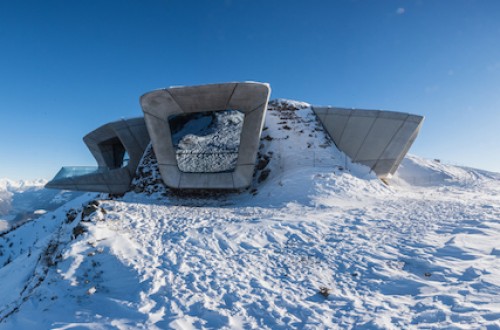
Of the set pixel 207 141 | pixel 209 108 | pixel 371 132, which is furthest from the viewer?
pixel 207 141

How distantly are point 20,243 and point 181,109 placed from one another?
49.6ft

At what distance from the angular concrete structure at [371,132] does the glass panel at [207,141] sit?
7.34 meters

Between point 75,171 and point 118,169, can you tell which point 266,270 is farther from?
point 75,171

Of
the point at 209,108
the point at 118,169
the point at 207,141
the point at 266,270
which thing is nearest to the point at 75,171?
the point at 118,169

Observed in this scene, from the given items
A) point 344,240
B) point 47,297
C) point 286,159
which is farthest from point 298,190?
point 47,297

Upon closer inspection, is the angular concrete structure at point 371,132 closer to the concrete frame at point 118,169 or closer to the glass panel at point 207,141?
the glass panel at point 207,141

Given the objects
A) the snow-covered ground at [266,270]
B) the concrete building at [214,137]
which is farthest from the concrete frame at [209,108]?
the snow-covered ground at [266,270]

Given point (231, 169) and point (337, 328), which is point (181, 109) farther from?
point (337, 328)

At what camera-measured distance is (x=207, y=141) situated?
18719mm

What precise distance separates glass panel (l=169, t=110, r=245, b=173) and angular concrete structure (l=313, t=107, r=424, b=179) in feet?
24.1

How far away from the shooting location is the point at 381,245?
6145mm

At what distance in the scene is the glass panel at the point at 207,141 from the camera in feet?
53.3

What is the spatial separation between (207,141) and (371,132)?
11.7 metres

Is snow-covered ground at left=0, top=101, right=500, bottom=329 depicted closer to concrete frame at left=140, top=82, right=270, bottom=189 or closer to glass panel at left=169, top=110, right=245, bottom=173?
concrete frame at left=140, top=82, right=270, bottom=189
